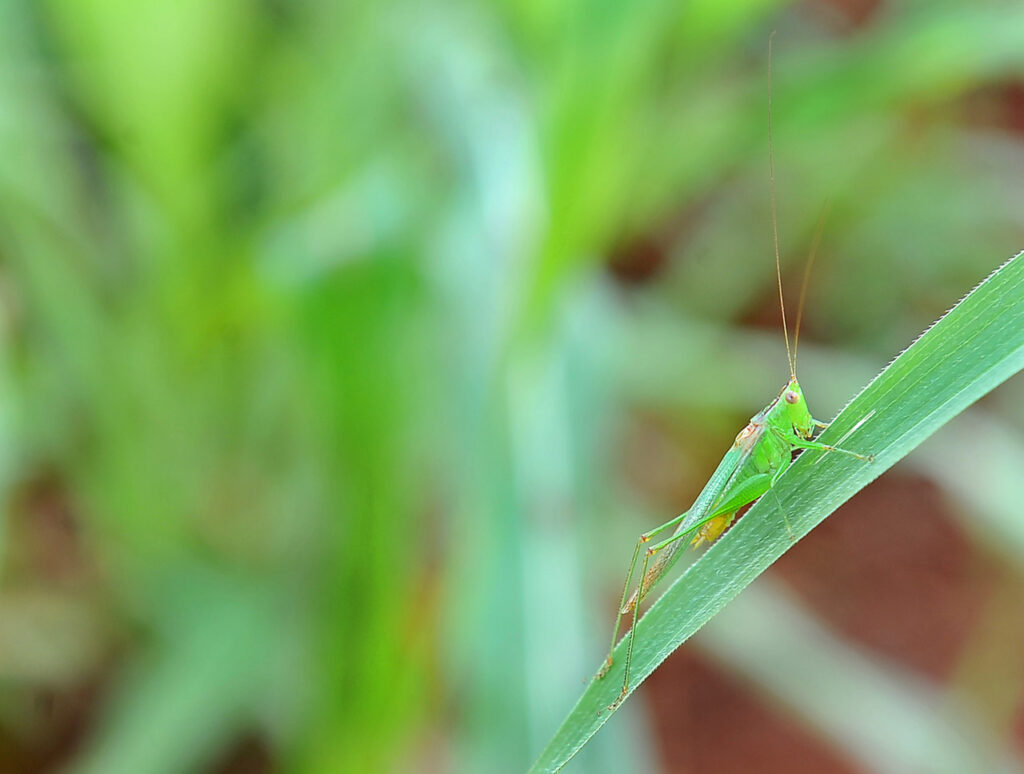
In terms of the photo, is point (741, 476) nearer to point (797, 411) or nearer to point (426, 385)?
point (797, 411)

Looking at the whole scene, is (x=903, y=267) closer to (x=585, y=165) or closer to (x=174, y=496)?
(x=585, y=165)

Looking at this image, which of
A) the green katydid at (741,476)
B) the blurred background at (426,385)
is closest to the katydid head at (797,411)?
the green katydid at (741,476)

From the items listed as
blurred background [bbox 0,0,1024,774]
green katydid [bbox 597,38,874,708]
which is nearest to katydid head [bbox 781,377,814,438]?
green katydid [bbox 597,38,874,708]

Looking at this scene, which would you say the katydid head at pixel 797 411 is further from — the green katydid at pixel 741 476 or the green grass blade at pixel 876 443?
the green grass blade at pixel 876 443

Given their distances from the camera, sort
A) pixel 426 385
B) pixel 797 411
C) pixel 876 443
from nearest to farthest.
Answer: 1. pixel 876 443
2. pixel 797 411
3. pixel 426 385

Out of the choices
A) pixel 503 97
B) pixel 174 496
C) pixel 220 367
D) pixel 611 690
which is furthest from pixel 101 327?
pixel 611 690

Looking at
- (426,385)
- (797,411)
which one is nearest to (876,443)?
(797,411)

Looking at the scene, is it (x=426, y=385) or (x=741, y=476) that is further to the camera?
(x=426, y=385)
